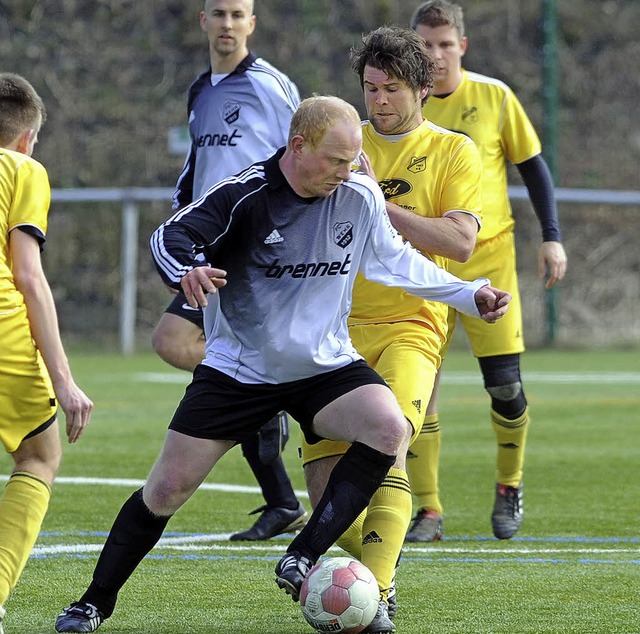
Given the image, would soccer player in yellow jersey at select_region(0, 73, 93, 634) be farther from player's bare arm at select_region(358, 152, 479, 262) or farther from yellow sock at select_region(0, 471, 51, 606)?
player's bare arm at select_region(358, 152, 479, 262)

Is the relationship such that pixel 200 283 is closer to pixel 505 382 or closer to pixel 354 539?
pixel 354 539

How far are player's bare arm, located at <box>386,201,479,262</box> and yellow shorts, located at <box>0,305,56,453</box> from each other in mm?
1475

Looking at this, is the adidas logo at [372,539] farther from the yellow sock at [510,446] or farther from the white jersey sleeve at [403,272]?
the yellow sock at [510,446]

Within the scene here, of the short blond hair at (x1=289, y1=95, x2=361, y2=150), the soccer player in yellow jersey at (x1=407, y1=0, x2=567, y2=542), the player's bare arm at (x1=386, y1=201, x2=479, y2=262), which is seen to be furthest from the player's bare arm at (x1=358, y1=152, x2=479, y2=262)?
the soccer player in yellow jersey at (x1=407, y1=0, x2=567, y2=542)

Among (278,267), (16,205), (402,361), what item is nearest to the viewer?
(16,205)

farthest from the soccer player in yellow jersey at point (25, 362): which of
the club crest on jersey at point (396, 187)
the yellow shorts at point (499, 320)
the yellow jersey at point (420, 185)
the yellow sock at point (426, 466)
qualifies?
the yellow shorts at point (499, 320)

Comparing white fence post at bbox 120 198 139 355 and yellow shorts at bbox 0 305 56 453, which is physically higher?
yellow shorts at bbox 0 305 56 453

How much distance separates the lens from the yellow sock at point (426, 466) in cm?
671

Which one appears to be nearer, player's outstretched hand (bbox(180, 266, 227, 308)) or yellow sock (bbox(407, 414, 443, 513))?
player's outstretched hand (bbox(180, 266, 227, 308))

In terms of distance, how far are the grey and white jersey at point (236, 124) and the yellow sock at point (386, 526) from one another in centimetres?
258

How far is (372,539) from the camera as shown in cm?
464

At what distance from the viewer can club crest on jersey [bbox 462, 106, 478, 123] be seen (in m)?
6.93

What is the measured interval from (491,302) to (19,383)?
156 centimetres

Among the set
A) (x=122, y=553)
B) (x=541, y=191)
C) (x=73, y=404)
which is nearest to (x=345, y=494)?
(x=122, y=553)
